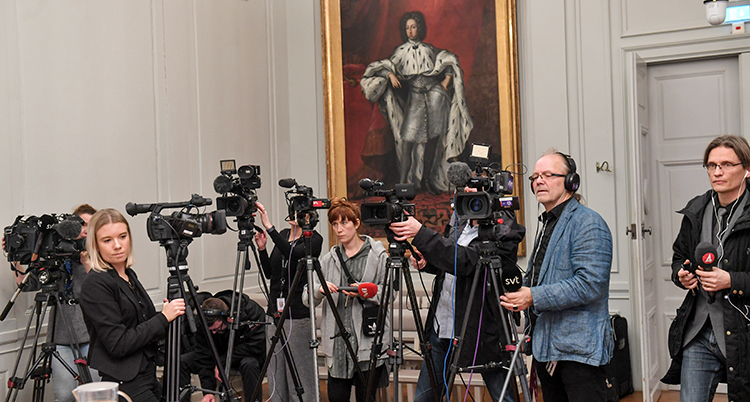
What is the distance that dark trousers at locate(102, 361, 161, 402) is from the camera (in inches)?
110

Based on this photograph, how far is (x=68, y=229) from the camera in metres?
3.54

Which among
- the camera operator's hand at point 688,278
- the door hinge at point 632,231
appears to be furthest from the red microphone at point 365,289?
the door hinge at point 632,231

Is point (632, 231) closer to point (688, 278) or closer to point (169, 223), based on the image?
point (688, 278)

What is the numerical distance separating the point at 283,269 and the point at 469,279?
1.50 m

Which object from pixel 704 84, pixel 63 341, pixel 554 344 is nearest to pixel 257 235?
pixel 63 341

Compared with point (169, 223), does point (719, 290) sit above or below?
below

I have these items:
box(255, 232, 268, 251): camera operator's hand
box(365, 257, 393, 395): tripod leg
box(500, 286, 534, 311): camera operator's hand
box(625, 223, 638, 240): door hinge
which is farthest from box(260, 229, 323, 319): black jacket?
box(625, 223, 638, 240): door hinge

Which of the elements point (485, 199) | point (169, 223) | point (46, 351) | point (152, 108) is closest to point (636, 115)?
point (485, 199)

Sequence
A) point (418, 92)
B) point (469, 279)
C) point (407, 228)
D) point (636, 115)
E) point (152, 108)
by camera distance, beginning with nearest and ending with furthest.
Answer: point (407, 228)
point (469, 279)
point (636, 115)
point (152, 108)
point (418, 92)

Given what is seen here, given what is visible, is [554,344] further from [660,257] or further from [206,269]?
[206,269]

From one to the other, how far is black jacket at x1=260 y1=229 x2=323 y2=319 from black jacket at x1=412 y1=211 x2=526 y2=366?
46.1 inches

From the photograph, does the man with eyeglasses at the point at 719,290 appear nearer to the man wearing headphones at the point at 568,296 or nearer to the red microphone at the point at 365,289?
the man wearing headphones at the point at 568,296

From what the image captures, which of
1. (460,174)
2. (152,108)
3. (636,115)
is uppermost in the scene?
(152,108)

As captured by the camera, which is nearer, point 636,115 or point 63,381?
point 63,381
